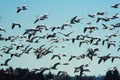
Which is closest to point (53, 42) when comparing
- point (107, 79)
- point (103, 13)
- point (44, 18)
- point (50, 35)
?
point (50, 35)

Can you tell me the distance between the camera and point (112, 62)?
38719 mm

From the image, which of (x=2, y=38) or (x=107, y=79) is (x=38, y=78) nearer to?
(x=107, y=79)

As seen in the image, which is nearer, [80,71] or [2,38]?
[80,71]

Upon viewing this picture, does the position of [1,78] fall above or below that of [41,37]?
below

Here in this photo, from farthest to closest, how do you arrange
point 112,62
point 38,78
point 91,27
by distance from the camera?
point 38,78, point 91,27, point 112,62

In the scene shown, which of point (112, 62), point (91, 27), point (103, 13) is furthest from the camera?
point (91, 27)

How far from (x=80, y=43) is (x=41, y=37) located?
514 centimetres

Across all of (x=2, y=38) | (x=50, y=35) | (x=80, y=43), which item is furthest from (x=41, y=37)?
(x=2, y=38)

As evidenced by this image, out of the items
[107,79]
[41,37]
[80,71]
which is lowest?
[107,79]

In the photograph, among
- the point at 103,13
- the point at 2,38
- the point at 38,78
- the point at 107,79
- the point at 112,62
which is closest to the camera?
the point at 112,62

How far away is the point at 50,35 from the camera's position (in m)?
44.7

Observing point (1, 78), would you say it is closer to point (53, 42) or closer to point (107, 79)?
point (107, 79)

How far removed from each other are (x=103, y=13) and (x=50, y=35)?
20.6ft

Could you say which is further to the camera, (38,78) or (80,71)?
(38,78)
